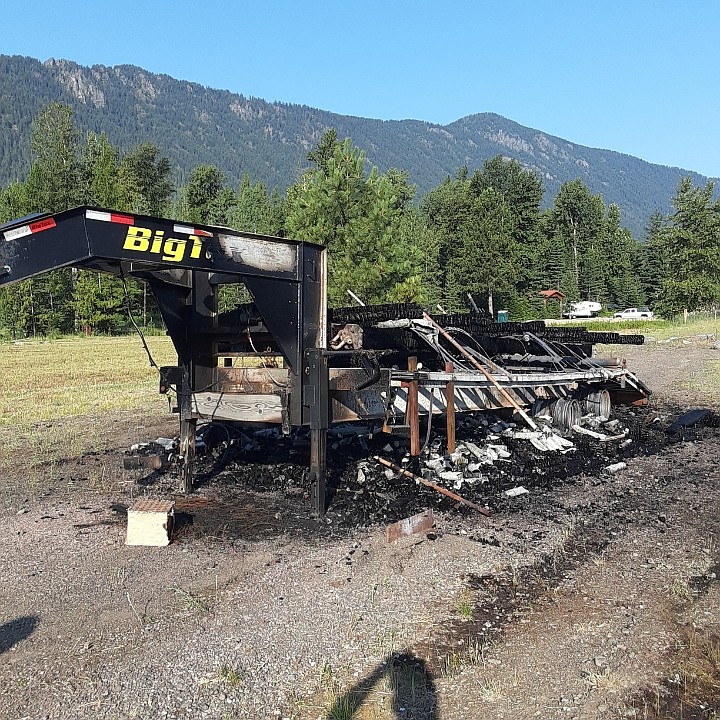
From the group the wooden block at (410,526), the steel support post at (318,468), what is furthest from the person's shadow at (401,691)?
the steel support post at (318,468)

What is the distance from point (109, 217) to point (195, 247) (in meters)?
0.74

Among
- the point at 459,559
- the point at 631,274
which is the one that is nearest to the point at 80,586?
the point at 459,559

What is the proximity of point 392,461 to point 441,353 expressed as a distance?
1.54 metres

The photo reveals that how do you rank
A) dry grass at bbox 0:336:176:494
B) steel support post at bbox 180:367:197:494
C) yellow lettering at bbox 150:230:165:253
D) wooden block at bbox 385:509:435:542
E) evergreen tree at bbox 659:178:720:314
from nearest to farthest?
yellow lettering at bbox 150:230:165:253
wooden block at bbox 385:509:435:542
steel support post at bbox 180:367:197:494
dry grass at bbox 0:336:176:494
evergreen tree at bbox 659:178:720:314

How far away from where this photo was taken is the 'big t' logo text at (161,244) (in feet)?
16.7

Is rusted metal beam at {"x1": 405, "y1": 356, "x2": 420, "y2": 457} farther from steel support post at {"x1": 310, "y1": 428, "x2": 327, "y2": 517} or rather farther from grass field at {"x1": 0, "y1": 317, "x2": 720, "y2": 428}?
grass field at {"x1": 0, "y1": 317, "x2": 720, "y2": 428}

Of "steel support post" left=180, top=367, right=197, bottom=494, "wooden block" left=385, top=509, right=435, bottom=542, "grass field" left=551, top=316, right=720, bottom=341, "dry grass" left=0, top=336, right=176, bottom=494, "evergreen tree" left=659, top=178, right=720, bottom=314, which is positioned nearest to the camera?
"wooden block" left=385, top=509, right=435, bottom=542

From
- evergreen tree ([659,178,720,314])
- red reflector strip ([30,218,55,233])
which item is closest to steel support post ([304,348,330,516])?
red reflector strip ([30,218,55,233])

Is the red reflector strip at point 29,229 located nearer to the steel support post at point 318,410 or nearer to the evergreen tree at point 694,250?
the steel support post at point 318,410

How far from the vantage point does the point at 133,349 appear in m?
34.3

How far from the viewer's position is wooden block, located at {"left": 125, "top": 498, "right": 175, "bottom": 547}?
5.76 metres

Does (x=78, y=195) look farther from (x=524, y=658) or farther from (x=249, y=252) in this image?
(x=524, y=658)

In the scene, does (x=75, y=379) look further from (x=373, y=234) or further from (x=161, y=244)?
(x=161, y=244)

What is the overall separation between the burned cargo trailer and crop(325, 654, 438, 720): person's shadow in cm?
271
